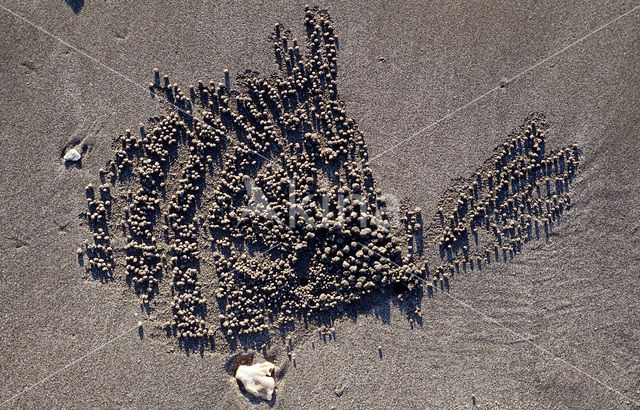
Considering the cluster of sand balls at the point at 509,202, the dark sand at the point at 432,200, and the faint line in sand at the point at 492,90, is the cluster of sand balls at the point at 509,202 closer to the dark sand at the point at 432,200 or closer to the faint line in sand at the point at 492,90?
the dark sand at the point at 432,200

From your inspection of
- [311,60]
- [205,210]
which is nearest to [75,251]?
[205,210]

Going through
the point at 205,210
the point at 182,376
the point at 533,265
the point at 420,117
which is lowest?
the point at 182,376

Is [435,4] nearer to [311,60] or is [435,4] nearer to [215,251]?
[311,60]

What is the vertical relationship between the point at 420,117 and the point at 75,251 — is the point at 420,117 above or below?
above

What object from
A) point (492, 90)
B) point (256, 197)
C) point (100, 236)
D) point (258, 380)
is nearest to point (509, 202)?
point (492, 90)

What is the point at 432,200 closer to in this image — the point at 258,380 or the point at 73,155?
the point at 258,380

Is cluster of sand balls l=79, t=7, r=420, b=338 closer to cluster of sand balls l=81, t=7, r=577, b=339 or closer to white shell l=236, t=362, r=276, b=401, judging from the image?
cluster of sand balls l=81, t=7, r=577, b=339

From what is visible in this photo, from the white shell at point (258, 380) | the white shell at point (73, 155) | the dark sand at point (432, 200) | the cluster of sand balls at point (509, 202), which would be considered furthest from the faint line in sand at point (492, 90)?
the white shell at point (73, 155)
